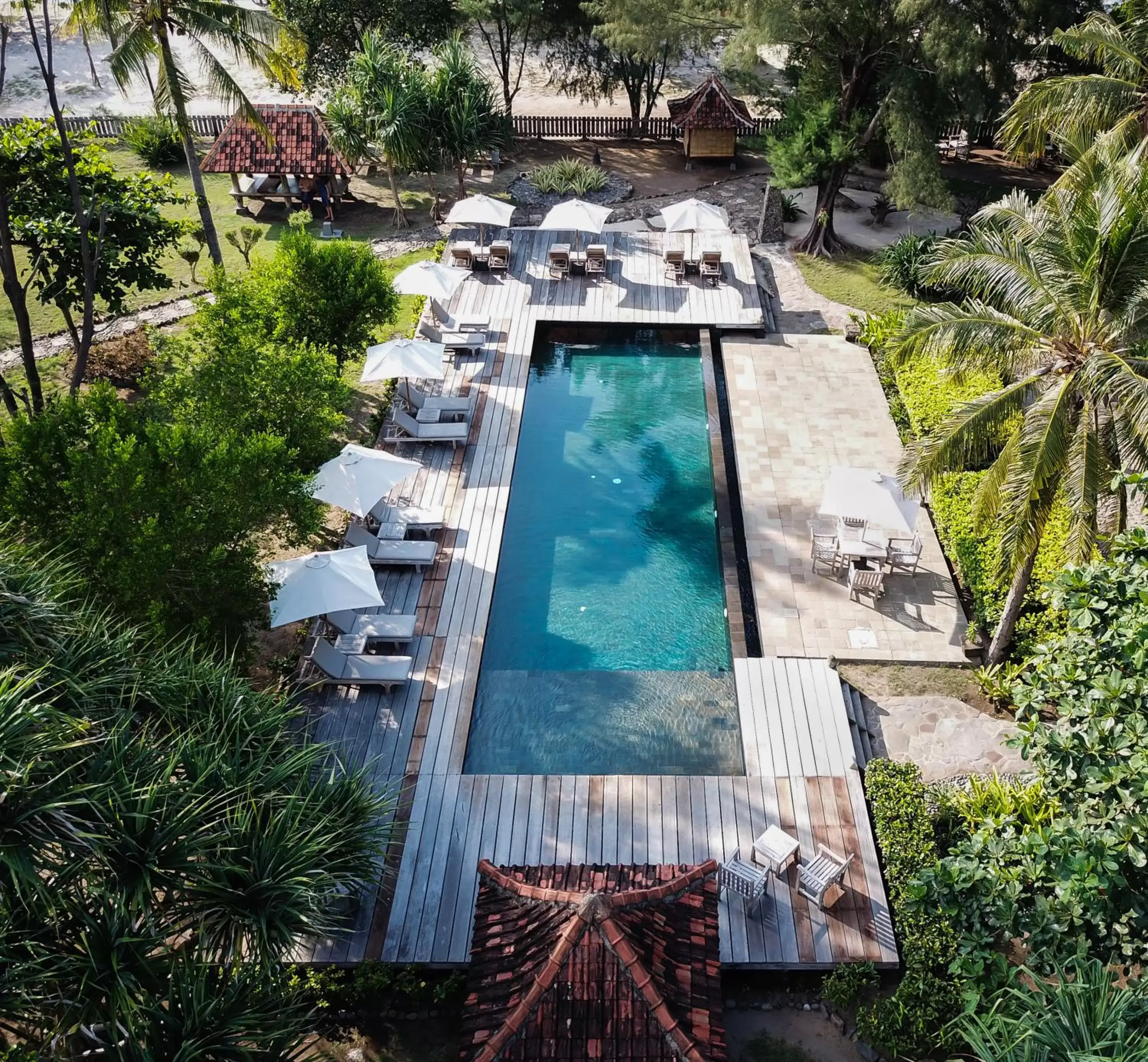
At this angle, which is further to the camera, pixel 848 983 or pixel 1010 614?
pixel 1010 614

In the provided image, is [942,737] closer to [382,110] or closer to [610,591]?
[610,591]

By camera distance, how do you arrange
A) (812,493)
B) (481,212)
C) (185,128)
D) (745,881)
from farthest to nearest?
(481,212), (185,128), (812,493), (745,881)

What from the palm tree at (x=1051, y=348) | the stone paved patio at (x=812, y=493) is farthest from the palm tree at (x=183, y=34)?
the palm tree at (x=1051, y=348)

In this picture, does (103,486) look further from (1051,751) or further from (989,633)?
(989,633)

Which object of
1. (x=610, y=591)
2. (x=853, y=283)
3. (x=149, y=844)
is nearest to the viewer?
(x=149, y=844)

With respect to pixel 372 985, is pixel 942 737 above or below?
above

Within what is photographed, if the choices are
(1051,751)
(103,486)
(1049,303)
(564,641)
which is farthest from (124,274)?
(1051,751)

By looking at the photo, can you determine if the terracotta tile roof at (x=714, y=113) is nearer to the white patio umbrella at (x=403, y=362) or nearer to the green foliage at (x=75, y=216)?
the white patio umbrella at (x=403, y=362)

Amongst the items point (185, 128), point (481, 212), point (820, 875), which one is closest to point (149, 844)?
point (820, 875)
